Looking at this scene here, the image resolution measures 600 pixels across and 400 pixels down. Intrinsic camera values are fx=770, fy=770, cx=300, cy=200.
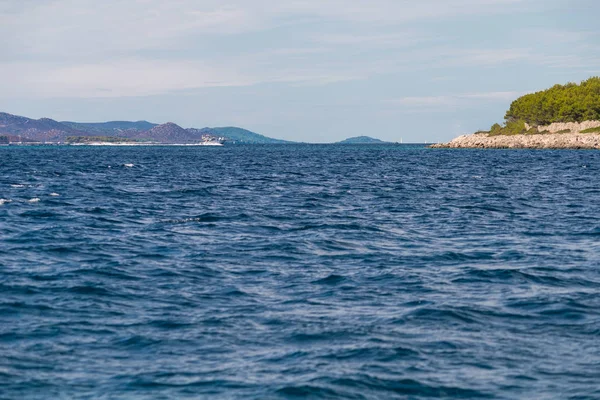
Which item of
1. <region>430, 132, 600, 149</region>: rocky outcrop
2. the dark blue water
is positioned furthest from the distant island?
the dark blue water

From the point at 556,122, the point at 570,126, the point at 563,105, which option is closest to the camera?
the point at 570,126

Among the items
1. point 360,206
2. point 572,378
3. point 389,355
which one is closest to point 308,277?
point 389,355

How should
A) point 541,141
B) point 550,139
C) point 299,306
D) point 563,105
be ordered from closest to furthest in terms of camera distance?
1. point 299,306
2. point 550,139
3. point 541,141
4. point 563,105

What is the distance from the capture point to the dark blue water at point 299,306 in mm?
12398

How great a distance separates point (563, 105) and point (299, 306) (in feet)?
562

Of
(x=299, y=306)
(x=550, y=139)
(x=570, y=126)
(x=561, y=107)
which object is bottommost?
(x=299, y=306)

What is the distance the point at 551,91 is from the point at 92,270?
7521 inches

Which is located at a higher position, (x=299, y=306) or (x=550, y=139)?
(x=550, y=139)

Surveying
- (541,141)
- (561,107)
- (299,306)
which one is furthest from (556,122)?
(299,306)

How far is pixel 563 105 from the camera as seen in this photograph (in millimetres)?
175750

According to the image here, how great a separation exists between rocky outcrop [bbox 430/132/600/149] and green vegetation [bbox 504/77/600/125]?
7.44 meters

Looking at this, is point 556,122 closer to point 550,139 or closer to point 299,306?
point 550,139

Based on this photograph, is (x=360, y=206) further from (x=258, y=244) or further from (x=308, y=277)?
(x=308, y=277)

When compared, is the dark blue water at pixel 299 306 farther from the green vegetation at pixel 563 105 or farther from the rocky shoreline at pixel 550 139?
the green vegetation at pixel 563 105
